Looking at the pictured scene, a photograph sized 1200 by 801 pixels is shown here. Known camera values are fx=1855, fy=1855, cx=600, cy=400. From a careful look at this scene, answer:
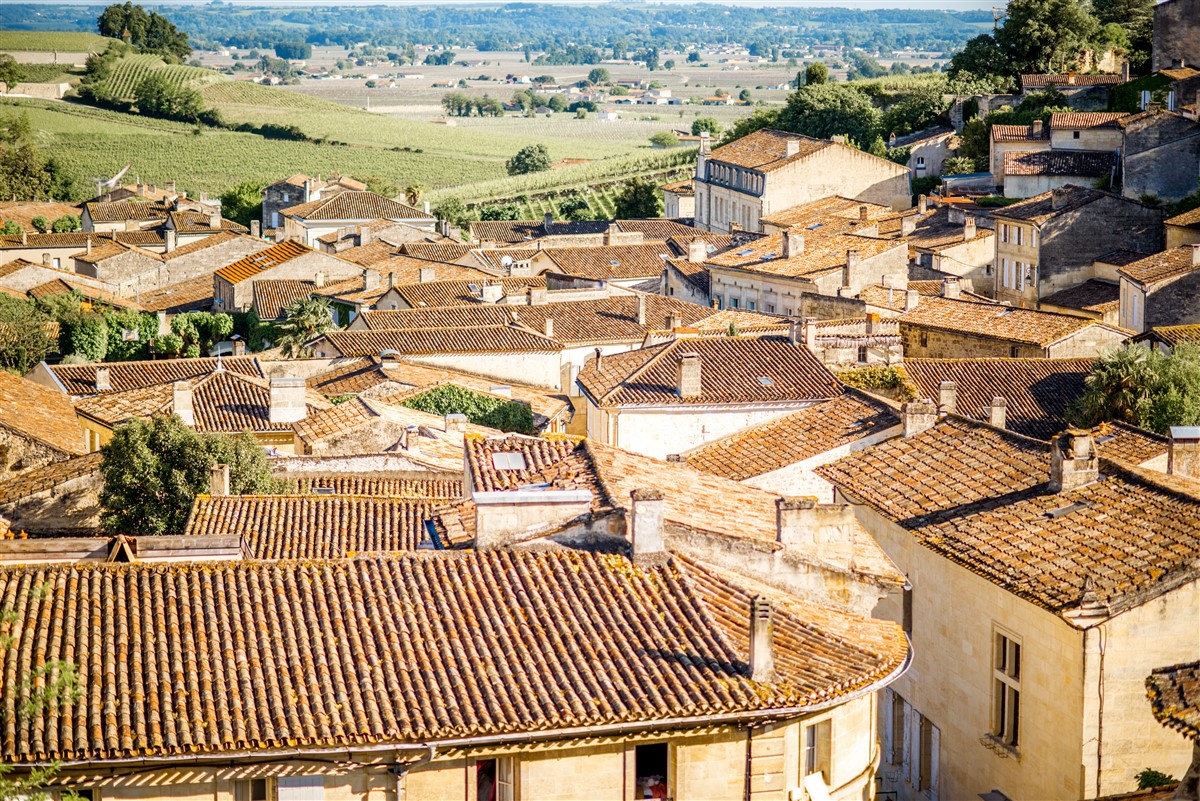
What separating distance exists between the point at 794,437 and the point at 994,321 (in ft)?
67.0

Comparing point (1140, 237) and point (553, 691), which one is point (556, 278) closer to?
point (1140, 237)

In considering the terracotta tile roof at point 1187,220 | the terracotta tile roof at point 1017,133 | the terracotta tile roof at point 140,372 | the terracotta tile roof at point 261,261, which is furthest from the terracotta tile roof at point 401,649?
the terracotta tile roof at point 1017,133

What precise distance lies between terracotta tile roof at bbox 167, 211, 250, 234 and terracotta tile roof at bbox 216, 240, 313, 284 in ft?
46.7

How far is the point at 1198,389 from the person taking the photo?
128 feet

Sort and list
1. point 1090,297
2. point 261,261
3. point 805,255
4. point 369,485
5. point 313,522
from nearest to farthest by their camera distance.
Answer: point 313,522
point 369,485
point 1090,297
point 805,255
point 261,261

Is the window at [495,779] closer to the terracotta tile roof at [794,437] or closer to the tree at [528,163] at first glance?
the terracotta tile roof at [794,437]

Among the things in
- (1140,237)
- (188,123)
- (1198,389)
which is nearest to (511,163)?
(188,123)

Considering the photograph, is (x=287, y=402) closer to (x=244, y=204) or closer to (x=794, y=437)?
(x=794, y=437)

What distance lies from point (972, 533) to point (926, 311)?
3190cm

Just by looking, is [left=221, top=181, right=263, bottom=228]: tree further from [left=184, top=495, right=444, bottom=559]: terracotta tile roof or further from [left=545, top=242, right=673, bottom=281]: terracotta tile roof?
[left=184, top=495, right=444, bottom=559]: terracotta tile roof

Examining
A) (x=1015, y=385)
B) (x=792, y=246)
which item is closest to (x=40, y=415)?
(x=1015, y=385)

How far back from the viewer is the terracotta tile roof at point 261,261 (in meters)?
74.5

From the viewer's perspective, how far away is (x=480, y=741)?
15570mm

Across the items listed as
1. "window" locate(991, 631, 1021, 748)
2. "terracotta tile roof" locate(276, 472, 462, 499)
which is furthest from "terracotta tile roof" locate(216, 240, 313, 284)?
"window" locate(991, 631, 1021, 748)
